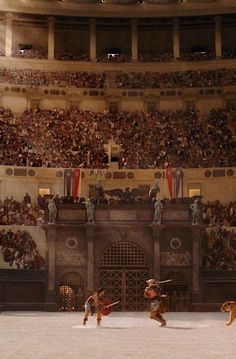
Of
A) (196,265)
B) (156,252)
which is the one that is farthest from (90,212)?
(196,265)

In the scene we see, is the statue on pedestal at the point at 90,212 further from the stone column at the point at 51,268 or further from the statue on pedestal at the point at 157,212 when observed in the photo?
the statue on pedestal at the point at 157,212

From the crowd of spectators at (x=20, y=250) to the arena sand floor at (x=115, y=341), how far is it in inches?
540

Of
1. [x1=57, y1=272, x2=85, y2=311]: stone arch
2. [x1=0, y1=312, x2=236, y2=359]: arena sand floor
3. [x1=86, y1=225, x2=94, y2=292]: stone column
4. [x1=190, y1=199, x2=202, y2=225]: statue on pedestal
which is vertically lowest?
[x1=0, y1=312, x2=236, y2=359]: arena sand floor

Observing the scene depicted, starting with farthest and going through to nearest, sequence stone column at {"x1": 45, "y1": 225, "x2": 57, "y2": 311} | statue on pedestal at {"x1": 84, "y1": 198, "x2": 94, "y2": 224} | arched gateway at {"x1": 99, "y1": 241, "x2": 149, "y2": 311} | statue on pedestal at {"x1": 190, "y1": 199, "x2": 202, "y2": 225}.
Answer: statue on pedestal at {"x1": 84, "y1": 198, "x2": 94, "y2": 224} < statue on pedestal at {"x1": 190, "y1": 199, "x2": 202, "y2": 225} < arched gateway at {"x1": 99, "y1": 241, "x2": 149, "y2": 311} < stone column at {"x1": 45, "y1": 225, "x2": 57, "y2": 311}

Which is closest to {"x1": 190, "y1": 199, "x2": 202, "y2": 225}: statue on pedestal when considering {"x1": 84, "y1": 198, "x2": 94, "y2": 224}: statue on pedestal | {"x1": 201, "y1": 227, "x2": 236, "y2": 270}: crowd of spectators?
{"x1": 201, "y1": 227, "x2": 236, "y2": 270}: crowd of spectators

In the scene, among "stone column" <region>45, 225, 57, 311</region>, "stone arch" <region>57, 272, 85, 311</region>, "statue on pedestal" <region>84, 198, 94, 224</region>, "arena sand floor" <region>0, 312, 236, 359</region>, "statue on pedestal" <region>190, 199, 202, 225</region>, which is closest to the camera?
"arena sand floor" <region>0, 312, 236, 359</region>

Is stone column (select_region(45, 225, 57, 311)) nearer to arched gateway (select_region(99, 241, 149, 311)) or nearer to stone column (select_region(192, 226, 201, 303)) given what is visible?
arched gateway (select_region(99, 241, 149, 311))

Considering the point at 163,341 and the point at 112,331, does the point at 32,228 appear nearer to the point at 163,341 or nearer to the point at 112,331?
the point at 112,331

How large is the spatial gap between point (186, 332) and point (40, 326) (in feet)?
21.3

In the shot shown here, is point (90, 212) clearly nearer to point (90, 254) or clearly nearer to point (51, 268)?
point (90, 254)

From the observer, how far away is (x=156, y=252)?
141ft

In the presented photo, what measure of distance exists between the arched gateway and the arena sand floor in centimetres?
1287

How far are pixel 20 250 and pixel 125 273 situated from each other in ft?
23.3

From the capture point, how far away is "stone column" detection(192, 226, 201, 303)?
42312mm
